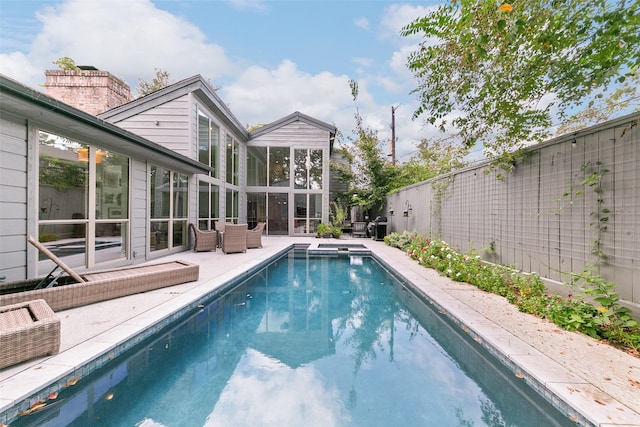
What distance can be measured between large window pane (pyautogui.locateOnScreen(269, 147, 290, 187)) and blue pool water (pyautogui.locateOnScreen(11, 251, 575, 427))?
9.37 meters

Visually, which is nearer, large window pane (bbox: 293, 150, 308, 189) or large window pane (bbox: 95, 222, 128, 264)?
large window pane (bbox: 95, 222, 128, 264)

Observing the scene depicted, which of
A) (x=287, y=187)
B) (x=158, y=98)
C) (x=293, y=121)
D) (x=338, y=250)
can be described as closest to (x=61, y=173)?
(x=158, y=98)

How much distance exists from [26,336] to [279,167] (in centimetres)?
1149

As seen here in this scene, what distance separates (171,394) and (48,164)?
13.5 ft

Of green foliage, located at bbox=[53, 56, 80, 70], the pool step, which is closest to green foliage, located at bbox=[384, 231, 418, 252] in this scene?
the pool step

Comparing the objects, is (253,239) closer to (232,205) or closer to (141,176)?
(232,205)

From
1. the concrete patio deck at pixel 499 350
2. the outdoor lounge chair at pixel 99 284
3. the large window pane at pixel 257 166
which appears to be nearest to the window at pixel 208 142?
the large window pane at pixel 257 166

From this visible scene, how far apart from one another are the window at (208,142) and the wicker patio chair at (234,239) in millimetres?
2714

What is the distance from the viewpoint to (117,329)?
104 inches

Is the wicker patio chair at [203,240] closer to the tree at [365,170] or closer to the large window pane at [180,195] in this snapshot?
the large window pane at [180,195]

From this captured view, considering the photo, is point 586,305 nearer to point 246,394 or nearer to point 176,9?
point 246,394

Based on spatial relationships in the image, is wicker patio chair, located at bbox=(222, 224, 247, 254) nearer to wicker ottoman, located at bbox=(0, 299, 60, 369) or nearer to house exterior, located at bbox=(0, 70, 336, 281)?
house exterior, located at bbox=(0, 70, 336, 281)

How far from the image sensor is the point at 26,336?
6.49ft

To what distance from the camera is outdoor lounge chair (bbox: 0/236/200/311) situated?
3008 millimetres
